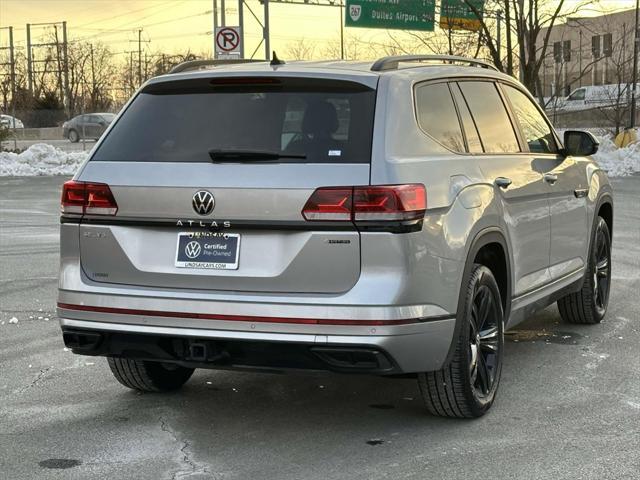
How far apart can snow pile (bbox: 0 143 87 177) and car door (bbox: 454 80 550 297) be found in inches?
858

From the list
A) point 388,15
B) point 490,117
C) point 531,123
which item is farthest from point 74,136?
point 490,117

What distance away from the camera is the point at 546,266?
614 cm

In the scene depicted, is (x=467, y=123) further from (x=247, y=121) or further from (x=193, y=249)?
(x=193, y=249)

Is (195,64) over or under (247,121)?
over

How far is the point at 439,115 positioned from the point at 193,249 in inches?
59.2

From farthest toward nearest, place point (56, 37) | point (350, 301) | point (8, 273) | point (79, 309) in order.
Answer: point (56, 37) < point (8, 273) < point (79, 309) < point (350, 301)

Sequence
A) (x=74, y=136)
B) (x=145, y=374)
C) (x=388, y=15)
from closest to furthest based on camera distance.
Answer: (x=145, y=374) → (x=388, y=15) → (x=74, y=136)

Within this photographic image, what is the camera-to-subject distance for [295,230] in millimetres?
4355

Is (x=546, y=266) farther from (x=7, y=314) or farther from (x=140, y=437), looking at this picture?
(x=7, y=314)

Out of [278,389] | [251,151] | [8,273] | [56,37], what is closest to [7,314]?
[8,273]

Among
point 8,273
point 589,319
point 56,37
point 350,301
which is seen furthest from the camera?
point 56,37

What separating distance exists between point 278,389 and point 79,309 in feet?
4.86

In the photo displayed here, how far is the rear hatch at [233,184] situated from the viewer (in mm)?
4352

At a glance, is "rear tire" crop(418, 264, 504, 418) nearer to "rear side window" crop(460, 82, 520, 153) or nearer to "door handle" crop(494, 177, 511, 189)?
"door handle" crop(494, 177, 511, 189)
